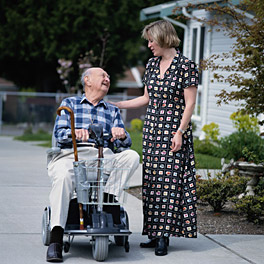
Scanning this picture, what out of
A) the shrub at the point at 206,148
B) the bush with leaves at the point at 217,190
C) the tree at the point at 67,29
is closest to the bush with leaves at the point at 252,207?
the bush with leaves at the point at 217,190

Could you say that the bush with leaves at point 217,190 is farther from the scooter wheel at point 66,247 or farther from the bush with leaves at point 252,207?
the scooter wheel at point 66,247

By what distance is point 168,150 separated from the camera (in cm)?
521

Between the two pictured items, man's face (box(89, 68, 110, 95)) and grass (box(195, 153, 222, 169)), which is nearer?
man's face (box(89, 68, 110, 95))

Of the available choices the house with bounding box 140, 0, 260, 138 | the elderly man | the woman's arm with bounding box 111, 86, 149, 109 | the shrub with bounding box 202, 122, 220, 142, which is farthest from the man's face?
the house with bounding box 140, 0, 260, 138

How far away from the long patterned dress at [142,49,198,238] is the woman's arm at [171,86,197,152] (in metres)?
0.06

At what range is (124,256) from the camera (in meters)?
5.07

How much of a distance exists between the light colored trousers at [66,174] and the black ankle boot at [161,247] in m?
0.67

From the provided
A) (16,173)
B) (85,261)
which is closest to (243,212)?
(85,261)

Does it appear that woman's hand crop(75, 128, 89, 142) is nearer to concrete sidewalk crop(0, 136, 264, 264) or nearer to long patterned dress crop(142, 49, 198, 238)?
long patterned dress crop(142, 49, 198, 238)

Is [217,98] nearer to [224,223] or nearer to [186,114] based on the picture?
[224,223]

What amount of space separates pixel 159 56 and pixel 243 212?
227 centimetres

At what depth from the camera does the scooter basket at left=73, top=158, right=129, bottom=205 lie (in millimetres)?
4699

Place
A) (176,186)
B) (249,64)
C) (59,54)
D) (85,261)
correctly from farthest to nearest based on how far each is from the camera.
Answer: (59,54) < (249,64) < (176,186) < (85,261)

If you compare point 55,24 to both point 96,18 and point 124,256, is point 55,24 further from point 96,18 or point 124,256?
point 124,256
